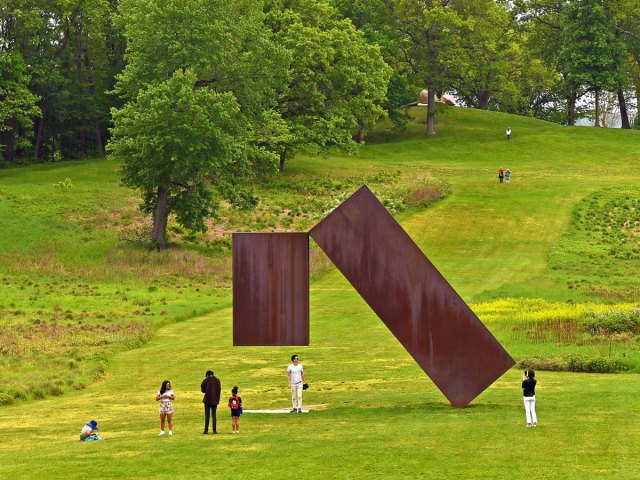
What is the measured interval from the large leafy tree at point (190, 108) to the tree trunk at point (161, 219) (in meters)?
0.06

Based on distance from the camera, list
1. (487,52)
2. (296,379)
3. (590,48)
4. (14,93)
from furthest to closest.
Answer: (487,52) < (590,48) < (14,93) < (296,379)

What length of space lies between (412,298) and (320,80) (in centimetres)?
6113

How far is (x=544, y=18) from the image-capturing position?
391 ft

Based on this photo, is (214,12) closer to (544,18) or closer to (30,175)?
(30,175)

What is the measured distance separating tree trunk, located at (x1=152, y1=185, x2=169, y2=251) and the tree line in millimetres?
94

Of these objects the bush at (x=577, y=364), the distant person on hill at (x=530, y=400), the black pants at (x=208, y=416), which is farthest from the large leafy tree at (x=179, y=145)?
the distant person on hill at (x=530, y=400)

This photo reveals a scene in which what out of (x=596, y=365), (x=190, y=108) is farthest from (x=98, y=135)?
(x=596, y=365)

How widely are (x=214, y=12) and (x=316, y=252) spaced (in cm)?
1745

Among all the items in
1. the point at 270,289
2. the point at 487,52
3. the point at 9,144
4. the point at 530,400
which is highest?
the point at 487,52

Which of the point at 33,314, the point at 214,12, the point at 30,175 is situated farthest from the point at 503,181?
the point at 33,314

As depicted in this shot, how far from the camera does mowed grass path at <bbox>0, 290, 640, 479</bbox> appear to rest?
1988cm

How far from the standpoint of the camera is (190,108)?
62.3m

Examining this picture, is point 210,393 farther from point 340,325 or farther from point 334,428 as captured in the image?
point 340,325

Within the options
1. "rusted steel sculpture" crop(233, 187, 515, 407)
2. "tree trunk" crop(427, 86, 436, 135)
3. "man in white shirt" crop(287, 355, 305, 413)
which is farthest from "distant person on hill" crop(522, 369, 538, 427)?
"tree trunk" crop(427, 86, 436, 135)
